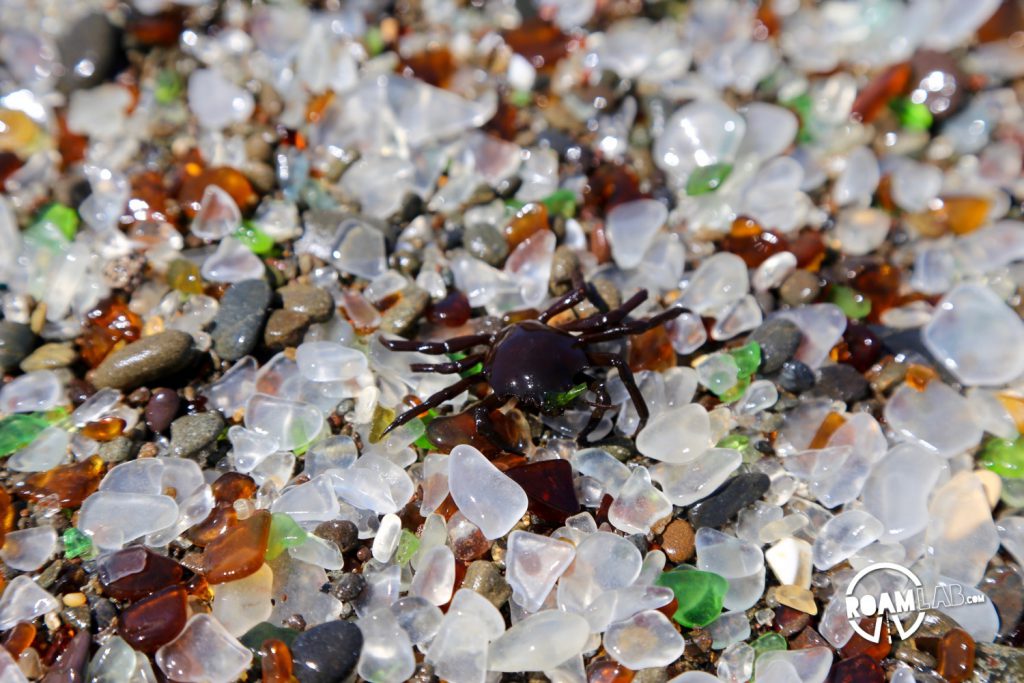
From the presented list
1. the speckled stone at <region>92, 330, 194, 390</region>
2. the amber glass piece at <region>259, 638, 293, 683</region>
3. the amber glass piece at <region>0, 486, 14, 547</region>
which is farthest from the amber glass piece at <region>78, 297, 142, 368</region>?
the amber glass piece at <region>259, 638, 293, 683</region>

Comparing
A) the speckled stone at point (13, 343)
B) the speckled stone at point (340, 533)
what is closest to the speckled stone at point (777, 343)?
the speckled stone at point (340, 533)

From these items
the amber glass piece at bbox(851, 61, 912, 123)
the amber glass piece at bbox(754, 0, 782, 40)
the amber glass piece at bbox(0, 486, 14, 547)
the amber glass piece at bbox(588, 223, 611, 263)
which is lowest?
the amber glass piece at bbox(0, 486, 14, 547)

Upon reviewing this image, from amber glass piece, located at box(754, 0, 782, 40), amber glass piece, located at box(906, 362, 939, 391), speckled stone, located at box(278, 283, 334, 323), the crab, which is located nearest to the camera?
the crab

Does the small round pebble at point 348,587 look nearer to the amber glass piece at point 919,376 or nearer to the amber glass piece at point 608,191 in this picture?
the amber glass piece at point 608,191

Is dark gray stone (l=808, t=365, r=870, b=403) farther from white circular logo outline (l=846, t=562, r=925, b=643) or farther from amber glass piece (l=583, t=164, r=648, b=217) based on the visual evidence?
amber glass piece (l=583, t=164, r=648, b=217)

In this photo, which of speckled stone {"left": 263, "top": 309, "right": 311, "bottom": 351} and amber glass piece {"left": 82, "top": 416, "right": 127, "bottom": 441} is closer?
amber glass piece {"left": 82, "top": 416, "right": 127, "bottom": 441}

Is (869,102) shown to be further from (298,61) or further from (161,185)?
(161,185)
